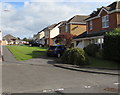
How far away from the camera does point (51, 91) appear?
23.4 ft

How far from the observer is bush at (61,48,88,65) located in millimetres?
16127

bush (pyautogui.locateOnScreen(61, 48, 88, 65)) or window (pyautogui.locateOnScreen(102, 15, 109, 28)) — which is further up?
window (pyautogui.locateOnScreen(102, 15, 109, 28))

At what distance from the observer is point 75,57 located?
54.2 ft

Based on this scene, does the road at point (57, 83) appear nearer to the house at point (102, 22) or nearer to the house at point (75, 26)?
the house at point (102, 22)

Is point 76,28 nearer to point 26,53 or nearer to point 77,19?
point 77,19

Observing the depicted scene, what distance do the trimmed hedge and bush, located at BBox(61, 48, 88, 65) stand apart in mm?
2546

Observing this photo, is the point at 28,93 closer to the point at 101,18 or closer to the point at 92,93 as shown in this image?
the point at 92,93

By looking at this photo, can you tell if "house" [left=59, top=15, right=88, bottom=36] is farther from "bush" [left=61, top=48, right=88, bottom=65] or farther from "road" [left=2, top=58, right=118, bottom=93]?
"road" [left=2, top=58, right=118, bottom=93]

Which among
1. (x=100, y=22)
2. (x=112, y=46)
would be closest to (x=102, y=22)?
(x=100, y=22)

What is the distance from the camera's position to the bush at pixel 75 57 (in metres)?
16.1

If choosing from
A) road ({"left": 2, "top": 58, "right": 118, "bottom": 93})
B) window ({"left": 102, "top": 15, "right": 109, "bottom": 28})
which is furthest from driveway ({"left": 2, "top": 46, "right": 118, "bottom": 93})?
window ({"left": 102, "top": 15, "right": 109, "bottom": 28})

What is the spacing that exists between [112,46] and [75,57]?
3.66 m

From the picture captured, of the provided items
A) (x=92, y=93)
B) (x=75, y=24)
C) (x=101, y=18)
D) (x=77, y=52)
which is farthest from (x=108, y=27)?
(x=92, y=93)

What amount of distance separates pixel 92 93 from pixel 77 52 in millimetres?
9842
